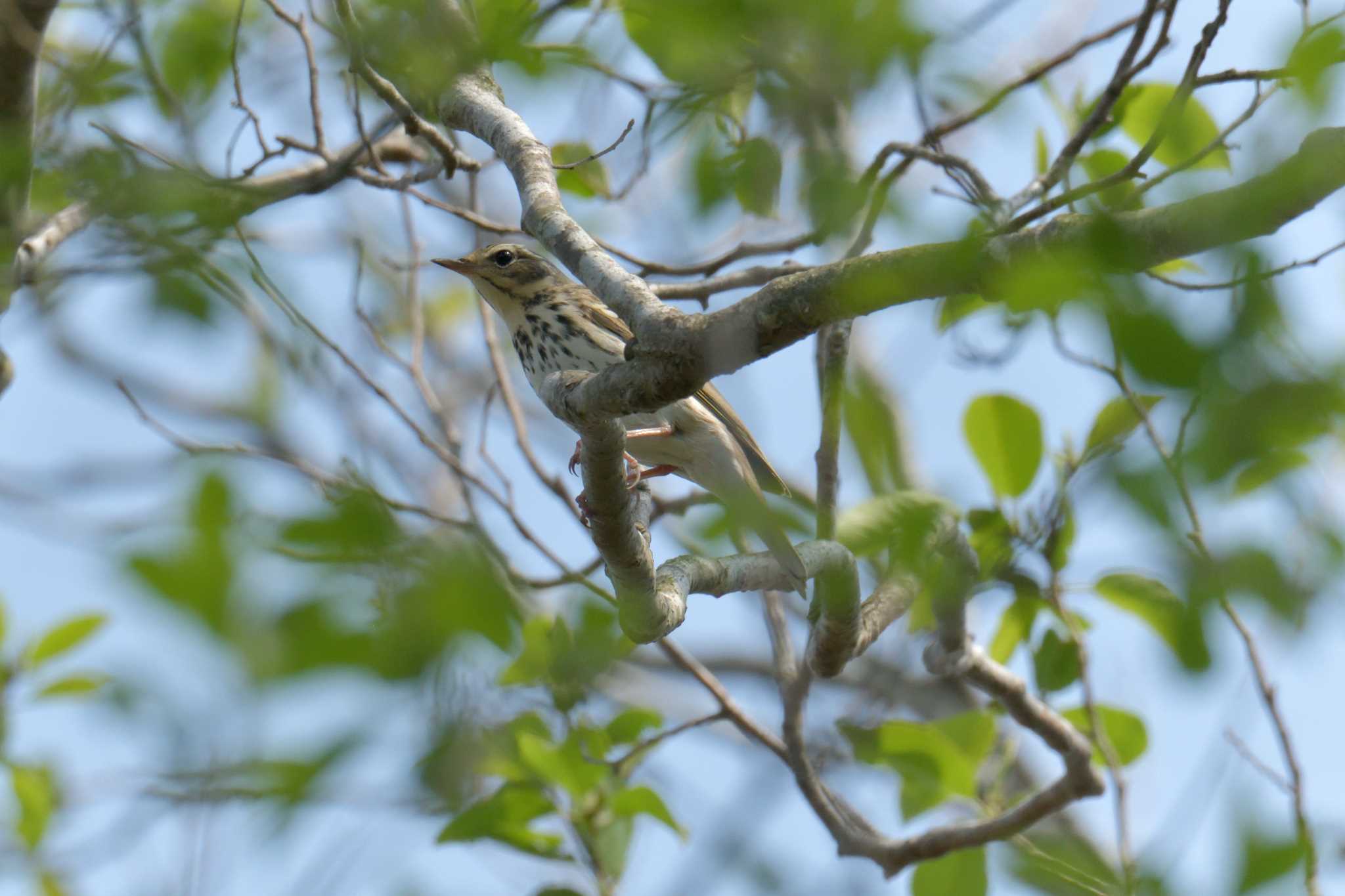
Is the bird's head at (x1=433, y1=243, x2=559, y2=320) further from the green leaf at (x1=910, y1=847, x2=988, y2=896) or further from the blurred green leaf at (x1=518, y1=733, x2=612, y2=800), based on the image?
the green leaf at (x1=910, y1=847, x2=988, y2=896)

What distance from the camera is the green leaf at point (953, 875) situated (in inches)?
189

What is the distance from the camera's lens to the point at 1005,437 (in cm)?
470

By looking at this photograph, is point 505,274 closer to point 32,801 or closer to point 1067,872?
point 32,801

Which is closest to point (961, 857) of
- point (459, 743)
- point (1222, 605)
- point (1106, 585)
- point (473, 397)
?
point (1106, 585)

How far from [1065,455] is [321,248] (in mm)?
7248

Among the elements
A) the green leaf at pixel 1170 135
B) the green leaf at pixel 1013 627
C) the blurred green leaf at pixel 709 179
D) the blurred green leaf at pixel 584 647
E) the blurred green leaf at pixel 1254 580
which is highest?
the green leaf at pixel 1170 135

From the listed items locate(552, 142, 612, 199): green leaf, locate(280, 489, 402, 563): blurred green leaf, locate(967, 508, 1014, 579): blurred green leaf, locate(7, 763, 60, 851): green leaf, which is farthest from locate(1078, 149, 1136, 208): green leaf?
locate(7, 763, 60, 851): green leaf

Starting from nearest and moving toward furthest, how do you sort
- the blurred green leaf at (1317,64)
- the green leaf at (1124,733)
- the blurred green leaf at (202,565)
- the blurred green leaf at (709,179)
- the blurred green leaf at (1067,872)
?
the blurred green leaf at (202,565), the blurred green leaf at (1317,64), the blurred green leaf at (1067,872), the blurred green leaf at (709,179), the green leaf at (1124,733)

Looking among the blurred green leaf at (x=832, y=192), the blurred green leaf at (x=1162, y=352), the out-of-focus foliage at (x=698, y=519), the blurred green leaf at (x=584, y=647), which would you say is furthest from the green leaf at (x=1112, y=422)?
the blurred green leaf at (x=1162, y=352)

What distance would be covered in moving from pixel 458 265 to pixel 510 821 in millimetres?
3238

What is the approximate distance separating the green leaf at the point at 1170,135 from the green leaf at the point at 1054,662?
1800 millimetres

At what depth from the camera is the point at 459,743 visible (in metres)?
1.81

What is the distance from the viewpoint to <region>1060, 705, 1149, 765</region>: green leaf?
5.37 metres

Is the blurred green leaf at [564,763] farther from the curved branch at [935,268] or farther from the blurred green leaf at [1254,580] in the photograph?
the blurred green leaf at [1254,580]
